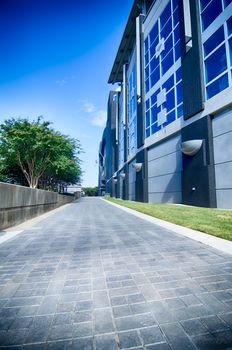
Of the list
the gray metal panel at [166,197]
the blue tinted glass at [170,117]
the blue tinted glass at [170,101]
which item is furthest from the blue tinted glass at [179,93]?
the gray metal panel at [166,197]

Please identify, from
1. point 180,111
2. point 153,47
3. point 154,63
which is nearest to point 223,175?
point 180,111

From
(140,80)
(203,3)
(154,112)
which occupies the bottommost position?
(154,112)

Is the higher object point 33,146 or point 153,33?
point 153,33

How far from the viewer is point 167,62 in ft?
68.3

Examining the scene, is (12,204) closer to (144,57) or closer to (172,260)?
(172,260)

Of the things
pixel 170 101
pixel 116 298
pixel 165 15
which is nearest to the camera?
pixel 116 298

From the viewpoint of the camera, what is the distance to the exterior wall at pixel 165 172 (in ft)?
59.4

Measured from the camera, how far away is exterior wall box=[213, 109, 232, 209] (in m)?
12.3

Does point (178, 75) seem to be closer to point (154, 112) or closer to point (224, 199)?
point (154, 112)

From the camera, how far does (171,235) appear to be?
19.5ft

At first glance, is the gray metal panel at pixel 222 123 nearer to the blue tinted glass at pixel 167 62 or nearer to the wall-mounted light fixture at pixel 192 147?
the wall-mounted light fixture at pixel 192 147

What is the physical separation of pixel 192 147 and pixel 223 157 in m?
2.35

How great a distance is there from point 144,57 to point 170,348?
3084 centimetres

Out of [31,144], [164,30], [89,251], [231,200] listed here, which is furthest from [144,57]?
[89,251]
